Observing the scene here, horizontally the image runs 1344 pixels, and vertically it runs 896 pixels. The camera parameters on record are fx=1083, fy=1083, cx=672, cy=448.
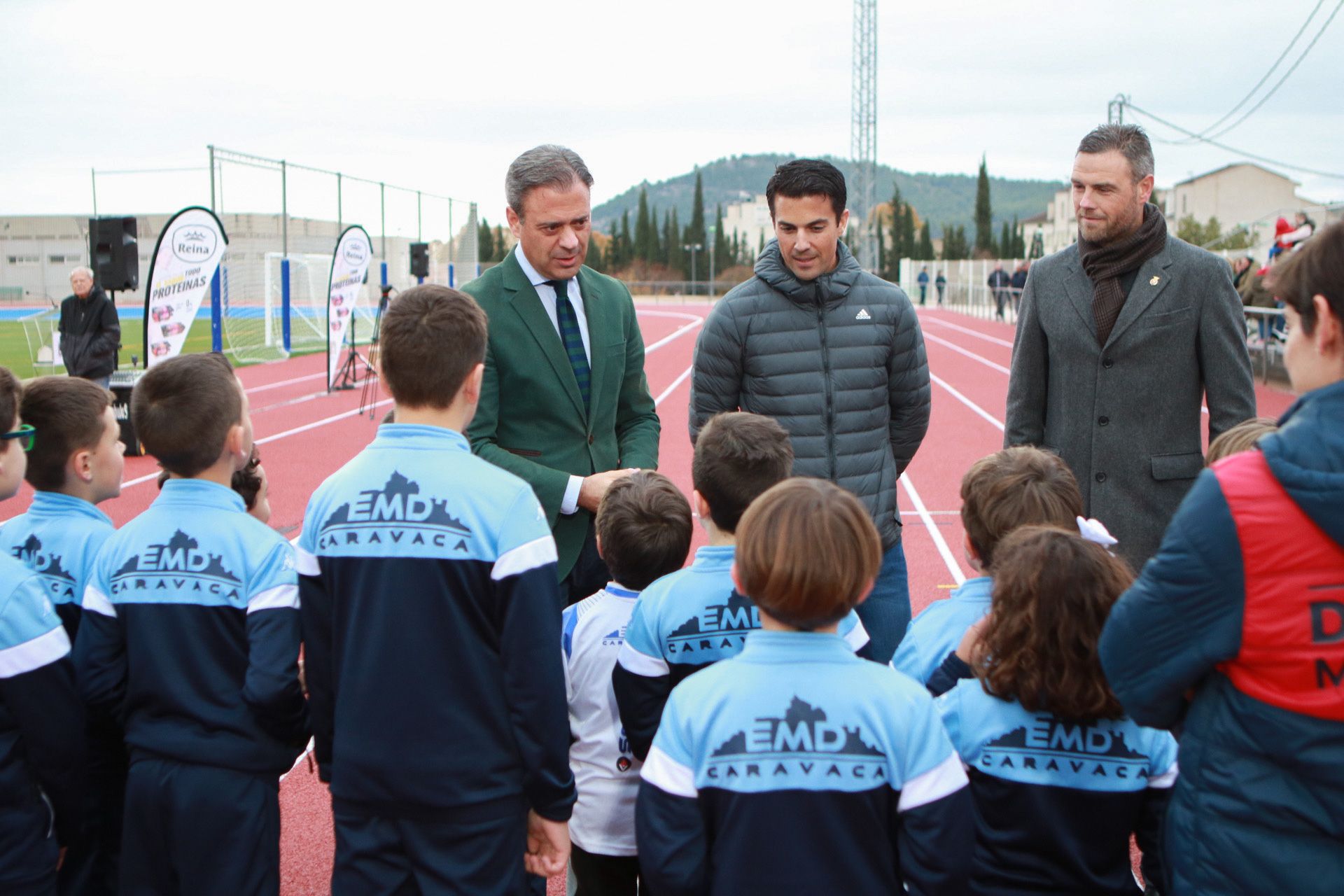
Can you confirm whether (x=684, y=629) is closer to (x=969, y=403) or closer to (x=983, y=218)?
(x=969, y=403)

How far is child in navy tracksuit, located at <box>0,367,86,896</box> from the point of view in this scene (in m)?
2.37

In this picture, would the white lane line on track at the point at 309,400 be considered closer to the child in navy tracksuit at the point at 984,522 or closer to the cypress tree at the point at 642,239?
the child in navy tracksuit at the point at 984,522

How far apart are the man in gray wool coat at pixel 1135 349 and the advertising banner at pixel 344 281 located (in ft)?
50.3

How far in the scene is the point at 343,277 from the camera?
1783cm

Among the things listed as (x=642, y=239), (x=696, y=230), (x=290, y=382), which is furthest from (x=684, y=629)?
(x=642, y=239)

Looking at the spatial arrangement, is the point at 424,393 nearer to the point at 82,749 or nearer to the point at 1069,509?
the point at 82,749

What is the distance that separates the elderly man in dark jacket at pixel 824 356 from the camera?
356cm

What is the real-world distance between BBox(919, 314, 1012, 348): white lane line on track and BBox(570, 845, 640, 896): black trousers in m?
24.3

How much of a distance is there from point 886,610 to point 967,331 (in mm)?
33043

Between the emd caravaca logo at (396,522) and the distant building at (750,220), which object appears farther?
the distant building at (750,220)

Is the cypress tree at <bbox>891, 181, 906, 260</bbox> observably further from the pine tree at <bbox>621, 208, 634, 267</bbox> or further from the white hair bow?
the white hair bow

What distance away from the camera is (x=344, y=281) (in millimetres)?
17938

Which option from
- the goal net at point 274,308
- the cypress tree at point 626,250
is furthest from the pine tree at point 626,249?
the goal net at point 274,308

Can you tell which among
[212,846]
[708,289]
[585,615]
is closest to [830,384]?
[585,615]
